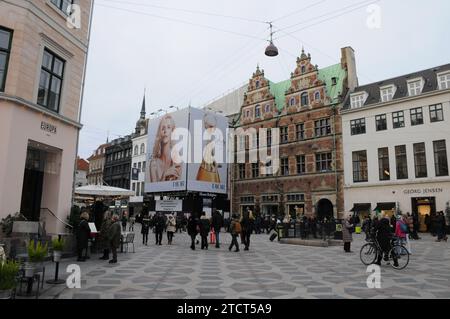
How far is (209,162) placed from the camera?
37.4 m

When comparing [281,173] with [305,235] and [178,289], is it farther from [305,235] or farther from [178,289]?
[178,289]

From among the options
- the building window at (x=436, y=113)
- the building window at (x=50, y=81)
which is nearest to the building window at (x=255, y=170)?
the building window at (x=436, y=113)

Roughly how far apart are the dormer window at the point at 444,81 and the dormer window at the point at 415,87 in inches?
62.5

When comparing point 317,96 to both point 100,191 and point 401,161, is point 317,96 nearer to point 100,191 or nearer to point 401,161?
point 401,161

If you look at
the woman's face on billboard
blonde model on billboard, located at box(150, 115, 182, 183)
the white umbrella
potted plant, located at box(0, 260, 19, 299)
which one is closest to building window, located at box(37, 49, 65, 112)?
→ the white umbrella

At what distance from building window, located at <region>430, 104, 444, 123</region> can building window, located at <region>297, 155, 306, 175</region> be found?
12.5 meters

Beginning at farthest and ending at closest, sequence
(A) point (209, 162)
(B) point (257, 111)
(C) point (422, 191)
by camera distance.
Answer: (B) point (257, 111)
(A) point (209, 162)
(C) point (422, 191)

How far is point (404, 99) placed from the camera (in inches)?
1228

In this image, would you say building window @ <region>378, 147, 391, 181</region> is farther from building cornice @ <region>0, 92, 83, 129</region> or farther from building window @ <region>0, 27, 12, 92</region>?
Result: building window @ <region>0, 27, 12, 92</region>

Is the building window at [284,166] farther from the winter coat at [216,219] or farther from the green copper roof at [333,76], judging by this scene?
the winter coat at [216,219]

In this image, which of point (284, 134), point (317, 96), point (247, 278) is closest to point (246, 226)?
point (247, 278)

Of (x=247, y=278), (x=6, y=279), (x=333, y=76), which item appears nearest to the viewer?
(x=6, y=279)

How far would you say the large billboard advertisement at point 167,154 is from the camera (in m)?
36.3

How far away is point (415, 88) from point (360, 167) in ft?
27.3
